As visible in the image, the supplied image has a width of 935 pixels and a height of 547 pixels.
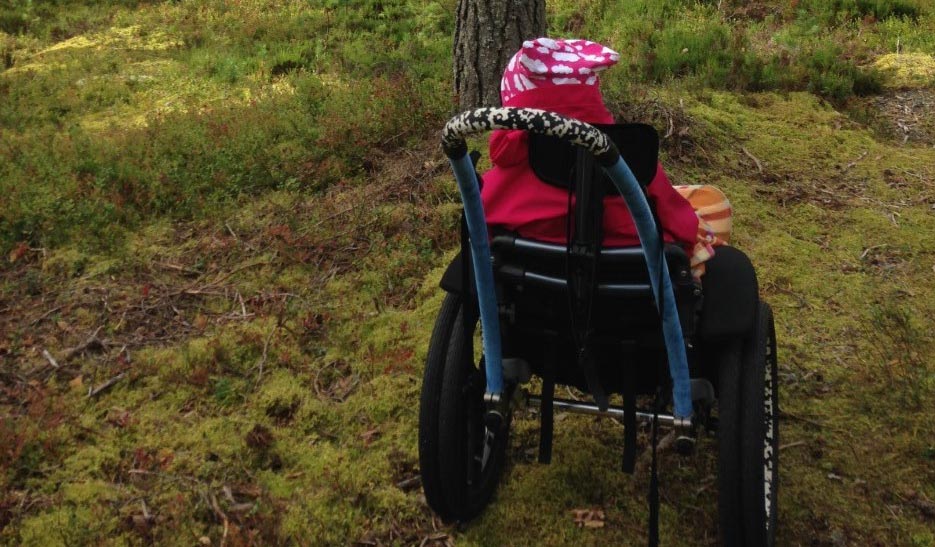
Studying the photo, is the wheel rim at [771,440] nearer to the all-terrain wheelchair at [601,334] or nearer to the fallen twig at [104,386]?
the all-terrain wheelchair at [601,334]

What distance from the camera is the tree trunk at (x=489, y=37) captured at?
6.25m

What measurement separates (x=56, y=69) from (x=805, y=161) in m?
8.67

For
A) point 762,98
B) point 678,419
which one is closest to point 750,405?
point 678,419

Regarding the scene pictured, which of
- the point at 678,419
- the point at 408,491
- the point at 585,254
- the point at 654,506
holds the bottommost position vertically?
the point at 408,491

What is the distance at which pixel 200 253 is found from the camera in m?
5.89

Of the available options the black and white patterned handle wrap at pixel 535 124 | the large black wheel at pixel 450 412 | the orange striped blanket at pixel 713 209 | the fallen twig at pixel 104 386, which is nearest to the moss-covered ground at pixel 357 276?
the fallen twig at pixel 104 386

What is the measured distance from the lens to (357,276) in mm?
5469

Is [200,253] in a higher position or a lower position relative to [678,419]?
lower

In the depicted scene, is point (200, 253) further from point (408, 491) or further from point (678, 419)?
point (678, 419)

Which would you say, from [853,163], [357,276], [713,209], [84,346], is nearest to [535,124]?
[713,209]

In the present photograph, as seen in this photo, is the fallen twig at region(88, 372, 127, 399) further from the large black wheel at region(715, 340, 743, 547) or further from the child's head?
the large black wheel at region(715, 340, 743, 547)

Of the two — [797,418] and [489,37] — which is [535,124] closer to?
[797,418]

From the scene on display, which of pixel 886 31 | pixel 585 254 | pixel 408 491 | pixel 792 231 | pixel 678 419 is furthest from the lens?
pixel 886 31

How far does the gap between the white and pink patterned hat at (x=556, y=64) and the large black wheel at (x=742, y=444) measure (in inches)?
42.9
